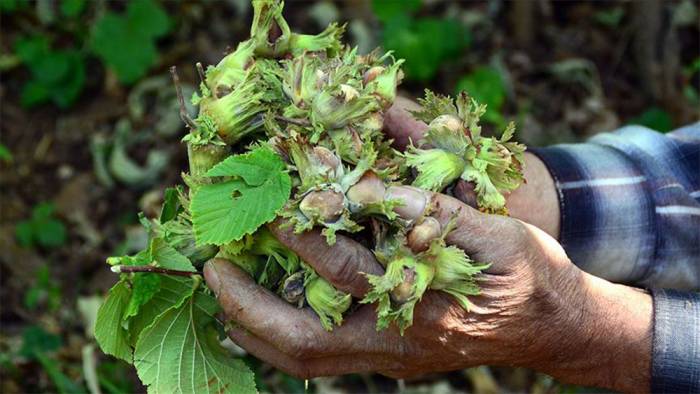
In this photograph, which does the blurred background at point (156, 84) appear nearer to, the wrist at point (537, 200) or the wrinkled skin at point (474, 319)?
the wrist at point (537, 200)

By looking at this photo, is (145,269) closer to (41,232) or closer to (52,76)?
(41,232)

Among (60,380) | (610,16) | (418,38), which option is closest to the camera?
(60,380)

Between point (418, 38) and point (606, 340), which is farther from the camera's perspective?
point (418, 38)

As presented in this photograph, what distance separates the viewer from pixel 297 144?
1997 mm

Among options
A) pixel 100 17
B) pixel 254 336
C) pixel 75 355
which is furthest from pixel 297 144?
pixel 100 17

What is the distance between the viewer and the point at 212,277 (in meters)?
2.14

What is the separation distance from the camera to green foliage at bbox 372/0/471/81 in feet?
14.5

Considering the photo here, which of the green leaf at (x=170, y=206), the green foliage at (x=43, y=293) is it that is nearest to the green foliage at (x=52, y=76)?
the green foliage at (x=43, y=293)

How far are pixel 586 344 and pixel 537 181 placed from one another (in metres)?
0.52

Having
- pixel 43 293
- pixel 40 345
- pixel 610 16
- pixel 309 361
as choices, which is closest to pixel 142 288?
pixel 309 361

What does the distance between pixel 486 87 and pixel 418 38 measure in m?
0.40

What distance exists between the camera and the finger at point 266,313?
212cm

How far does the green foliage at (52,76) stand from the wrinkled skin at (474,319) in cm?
271

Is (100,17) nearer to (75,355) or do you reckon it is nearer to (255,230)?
(75,355)
